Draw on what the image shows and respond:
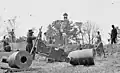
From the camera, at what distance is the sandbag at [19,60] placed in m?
10.8

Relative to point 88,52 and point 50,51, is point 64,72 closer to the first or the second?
point 88,52

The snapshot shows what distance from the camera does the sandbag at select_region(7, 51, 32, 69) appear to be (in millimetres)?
10837

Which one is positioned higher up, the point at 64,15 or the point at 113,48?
the point at 64,15

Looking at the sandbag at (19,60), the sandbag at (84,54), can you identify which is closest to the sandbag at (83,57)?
the sandbag at (84,54)

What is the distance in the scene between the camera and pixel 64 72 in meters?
8.88

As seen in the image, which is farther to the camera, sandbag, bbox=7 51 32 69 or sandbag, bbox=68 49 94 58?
sandbag, bbox=68 49 94 58

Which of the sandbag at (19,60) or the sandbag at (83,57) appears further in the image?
the sandbag at (83,57)

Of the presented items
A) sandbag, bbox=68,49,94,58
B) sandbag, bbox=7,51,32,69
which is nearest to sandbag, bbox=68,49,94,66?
sandbag, bbox=68,49,94,58

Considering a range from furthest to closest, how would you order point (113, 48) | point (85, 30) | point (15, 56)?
point (85, 30), point (113, 48), point (15, 56)

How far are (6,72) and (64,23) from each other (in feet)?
182

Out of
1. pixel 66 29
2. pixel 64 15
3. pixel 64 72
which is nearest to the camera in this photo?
pixel 64 72

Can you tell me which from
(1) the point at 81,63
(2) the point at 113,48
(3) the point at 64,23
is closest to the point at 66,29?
(3) the point at 64,23

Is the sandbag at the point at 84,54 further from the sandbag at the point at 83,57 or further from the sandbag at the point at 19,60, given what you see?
the sandbag at the point at 19,60

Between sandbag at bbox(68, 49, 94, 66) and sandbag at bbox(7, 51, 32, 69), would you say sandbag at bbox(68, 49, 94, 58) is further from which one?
sandbag at bbox(7, 51, 32, 69)
